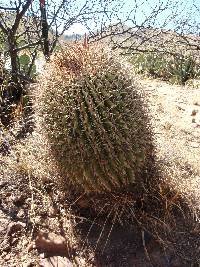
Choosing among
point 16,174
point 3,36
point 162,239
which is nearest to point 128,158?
point 162,239

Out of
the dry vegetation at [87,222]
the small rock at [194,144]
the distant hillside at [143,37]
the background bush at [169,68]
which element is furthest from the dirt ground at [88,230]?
the background bush at [169,68]

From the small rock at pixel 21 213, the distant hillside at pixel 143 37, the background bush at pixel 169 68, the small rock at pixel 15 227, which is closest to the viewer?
the small rock at pixel 15 227

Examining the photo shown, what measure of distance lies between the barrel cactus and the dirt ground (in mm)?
288

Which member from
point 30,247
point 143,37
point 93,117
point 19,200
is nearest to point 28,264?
point 30,247

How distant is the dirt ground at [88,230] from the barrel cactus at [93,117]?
0.94 feet

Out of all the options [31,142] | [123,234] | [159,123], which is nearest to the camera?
[123,234]

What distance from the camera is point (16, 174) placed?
371cm

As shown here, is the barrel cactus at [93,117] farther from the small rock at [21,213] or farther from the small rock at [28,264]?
the small rock at [28,264]

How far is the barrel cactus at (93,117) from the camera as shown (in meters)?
2.96

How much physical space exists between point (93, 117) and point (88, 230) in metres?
0.83

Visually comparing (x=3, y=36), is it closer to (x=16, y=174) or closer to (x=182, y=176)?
(x=16, y=174)

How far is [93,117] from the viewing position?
2941 mm

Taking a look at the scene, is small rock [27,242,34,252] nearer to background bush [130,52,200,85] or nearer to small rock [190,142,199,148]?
small rock [190,142,199,148]

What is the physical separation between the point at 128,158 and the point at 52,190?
30.5 inches
